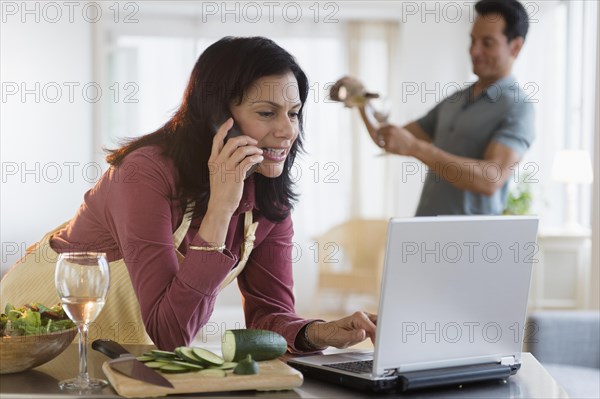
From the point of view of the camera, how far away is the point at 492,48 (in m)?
3.19

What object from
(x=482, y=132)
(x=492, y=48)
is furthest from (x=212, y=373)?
(x=492, y=48)

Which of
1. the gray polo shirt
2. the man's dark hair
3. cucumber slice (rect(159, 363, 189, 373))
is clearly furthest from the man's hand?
cucumber slice (rect(159, 363, 189, 373))

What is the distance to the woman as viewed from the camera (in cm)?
171

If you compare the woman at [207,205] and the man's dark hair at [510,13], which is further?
the man's dark hair at [510,13]

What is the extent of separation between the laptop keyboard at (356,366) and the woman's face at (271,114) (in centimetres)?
66

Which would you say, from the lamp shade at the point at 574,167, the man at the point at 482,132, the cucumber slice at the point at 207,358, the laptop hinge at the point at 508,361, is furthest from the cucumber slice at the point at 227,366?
the lamp shade at the point at 574,167

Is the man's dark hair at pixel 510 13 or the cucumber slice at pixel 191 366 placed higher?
the man's dark hair at pixel 510 13

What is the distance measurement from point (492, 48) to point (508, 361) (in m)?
1.99

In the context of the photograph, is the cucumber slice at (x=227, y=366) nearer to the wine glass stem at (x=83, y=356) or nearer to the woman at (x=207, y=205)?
the wine glass stem at (x=83, y=356)

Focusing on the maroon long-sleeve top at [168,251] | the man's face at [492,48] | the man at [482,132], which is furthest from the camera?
the man's face at [492,48]

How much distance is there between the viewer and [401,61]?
6.16 m

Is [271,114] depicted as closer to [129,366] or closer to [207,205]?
[207,205]

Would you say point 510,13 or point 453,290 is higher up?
point 510,13

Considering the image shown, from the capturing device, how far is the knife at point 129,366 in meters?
1.21
